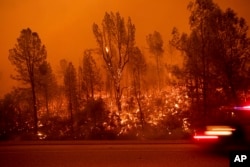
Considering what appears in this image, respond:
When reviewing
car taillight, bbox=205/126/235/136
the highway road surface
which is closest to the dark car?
car taillight, bbox=205/126/235/136

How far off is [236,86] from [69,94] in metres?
33.6

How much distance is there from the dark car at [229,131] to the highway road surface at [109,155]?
0.52m

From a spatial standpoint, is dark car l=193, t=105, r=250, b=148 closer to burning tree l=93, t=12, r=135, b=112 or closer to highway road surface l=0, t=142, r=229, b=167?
highway road surface l=0, t=142, r=229, b=167

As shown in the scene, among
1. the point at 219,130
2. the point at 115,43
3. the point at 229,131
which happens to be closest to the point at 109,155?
the point at 219,130

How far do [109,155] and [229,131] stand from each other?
402 centimetres

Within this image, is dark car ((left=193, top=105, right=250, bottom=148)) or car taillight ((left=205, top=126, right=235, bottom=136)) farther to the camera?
car taillight ((left=205, top=126, right=235, bottom=136))

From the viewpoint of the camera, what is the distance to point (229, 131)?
35.1 ft

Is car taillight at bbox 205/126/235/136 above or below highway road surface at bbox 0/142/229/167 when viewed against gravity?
above

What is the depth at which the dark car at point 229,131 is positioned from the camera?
1056cm

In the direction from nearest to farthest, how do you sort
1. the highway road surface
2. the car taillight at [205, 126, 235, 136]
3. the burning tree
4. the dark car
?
the highway road surface, the dark car, the car taillight at [205, 126, 235, 136], the burning tree

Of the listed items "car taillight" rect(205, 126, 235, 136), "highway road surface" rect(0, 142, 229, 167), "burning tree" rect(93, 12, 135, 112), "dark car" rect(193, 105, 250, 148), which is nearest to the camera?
"highway road surface" rect(0, 142, 229, 167)

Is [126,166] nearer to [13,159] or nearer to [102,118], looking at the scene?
[13,159]

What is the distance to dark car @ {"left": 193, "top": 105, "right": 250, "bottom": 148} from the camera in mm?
10562

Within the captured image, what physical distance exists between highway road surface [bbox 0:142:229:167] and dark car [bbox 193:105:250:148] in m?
0.52
